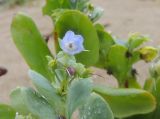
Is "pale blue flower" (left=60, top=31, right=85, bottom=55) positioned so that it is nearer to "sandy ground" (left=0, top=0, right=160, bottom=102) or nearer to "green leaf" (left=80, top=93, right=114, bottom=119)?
"green leaf" (left=80, top=93, right=114, bottom=119)

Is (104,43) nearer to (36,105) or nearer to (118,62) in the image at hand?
(118,62)

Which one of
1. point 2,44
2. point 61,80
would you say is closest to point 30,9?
point 2,44

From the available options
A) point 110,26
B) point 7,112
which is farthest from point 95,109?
point 110,26

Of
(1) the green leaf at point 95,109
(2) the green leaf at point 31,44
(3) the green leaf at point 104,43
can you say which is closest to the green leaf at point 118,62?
(3) the green leaf at point 104,43

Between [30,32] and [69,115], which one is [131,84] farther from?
[69,115]

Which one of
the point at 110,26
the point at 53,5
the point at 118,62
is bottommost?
the point at 110,26

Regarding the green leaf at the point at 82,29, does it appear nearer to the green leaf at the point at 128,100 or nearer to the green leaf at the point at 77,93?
the green leaf at the point at 128,100
